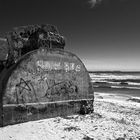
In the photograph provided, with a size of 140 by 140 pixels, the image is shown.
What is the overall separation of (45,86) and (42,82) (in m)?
0.21

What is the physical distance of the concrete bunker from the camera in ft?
20.7

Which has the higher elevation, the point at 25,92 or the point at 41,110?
the point at 25,92

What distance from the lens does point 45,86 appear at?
7.11m

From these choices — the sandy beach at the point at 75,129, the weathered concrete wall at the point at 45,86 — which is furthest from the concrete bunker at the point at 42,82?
the sandy beach at the point at 75,129

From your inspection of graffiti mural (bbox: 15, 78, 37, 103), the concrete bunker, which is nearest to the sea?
the concrete bunker

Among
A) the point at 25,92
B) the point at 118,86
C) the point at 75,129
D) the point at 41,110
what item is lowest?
the point at 118,86

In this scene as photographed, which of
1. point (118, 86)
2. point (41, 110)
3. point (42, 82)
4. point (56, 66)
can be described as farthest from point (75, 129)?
point (118, 86)

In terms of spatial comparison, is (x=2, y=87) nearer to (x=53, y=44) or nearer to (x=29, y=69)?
(x=29, y=69)

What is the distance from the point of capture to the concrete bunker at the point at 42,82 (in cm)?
632

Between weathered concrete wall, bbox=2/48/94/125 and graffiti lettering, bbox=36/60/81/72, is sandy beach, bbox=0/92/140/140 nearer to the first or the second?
weathered concrete wall, bbox=2/48/94/125

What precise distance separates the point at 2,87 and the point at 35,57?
1503 mm

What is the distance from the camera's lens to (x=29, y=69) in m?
6.63

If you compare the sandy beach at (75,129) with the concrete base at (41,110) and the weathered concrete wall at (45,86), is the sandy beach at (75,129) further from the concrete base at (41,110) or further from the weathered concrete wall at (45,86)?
the weathered concrete wall at (45,86)

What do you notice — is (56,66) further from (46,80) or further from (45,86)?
(45,86)
